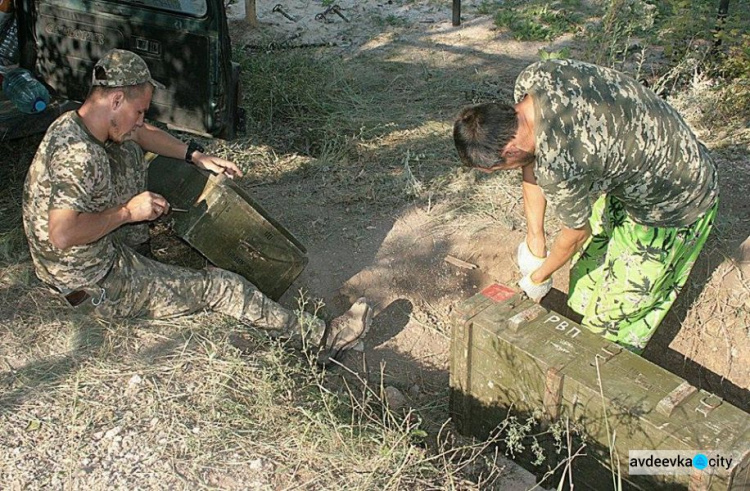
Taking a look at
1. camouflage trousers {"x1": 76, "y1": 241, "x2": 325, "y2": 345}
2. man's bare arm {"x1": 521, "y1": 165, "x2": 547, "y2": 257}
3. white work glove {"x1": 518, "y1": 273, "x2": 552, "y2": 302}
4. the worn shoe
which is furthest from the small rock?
man's bare arm {"x1": 521, "y1": 165, "x2": 547, "y2": 257}

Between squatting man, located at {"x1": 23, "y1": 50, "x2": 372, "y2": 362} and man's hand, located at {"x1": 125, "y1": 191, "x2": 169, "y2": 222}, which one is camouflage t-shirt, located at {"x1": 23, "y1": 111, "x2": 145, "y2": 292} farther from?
man's hand, located at {"x1": 125, "y1": 191, "x2": 169, "y2": 222}

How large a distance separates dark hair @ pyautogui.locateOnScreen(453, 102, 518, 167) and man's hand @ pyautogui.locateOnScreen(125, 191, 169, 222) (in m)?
1.48

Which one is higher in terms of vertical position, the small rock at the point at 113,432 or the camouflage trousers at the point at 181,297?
the camouflage trousers at the point at 181,297

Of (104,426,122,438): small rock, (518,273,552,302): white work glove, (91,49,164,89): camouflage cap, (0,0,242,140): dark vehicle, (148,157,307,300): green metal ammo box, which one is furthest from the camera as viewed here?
(0,0,242,140): dark vehicle

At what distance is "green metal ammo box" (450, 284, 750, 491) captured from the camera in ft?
9.93

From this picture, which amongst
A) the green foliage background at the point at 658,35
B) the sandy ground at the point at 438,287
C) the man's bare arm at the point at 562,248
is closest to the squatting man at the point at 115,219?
the sandy ground at the point at 438,287

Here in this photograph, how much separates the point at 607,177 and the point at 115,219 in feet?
7.31

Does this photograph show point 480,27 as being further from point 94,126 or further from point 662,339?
point 94,126

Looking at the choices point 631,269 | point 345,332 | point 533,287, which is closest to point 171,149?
point 345,332

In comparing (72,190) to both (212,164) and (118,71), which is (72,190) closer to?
(118,71)

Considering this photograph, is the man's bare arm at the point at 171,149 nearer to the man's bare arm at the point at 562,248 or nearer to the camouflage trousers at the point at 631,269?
the man's bare arm at the point at 562,248

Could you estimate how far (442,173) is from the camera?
19.3 feet

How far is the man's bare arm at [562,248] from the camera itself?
3.49 meters

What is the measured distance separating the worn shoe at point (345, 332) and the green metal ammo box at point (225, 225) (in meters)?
0.40
